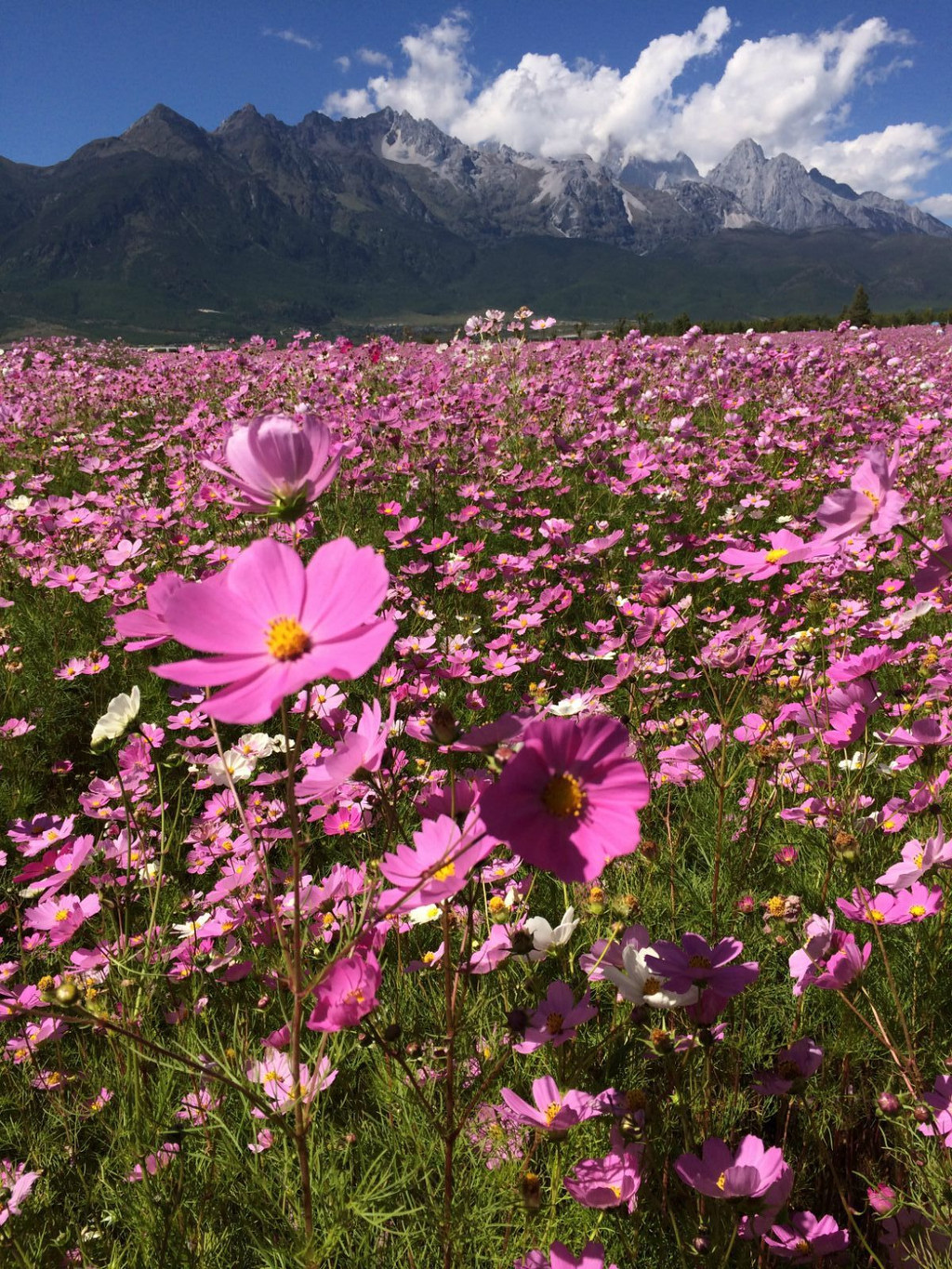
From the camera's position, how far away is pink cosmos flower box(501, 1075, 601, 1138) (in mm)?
926

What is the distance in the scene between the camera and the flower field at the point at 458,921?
711 mm

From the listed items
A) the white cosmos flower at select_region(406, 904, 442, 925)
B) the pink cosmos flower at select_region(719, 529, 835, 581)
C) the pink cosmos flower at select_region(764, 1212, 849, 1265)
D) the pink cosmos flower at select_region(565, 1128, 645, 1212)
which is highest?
the pink cosmos flower at select_region(719, 529, 835, 581)

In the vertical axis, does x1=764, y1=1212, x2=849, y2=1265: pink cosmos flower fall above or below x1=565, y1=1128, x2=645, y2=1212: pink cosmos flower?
below

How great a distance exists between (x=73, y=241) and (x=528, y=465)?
229 meters

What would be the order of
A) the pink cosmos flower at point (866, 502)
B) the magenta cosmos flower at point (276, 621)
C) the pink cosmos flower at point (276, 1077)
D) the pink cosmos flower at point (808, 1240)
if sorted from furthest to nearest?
the pink cosmos flower at point (276, 1077) < the pink cosmos flower at point (808, 1240) < the pink cosmos flower at point (866, 502) < the magenta cosmos flower at point (276, 621)

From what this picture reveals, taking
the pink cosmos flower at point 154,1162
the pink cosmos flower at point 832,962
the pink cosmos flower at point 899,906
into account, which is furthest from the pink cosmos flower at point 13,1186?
the pink cosmos flower at point 899,906

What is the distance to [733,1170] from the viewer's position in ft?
2.93

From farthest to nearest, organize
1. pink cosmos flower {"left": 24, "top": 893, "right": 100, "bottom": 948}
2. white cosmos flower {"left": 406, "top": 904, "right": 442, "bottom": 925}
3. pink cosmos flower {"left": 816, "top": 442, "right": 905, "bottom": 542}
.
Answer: pink cosmos flower {"left": 24, "top": 893, "right": 100, "bottom": 948}, white cosmos flower {"left": 406, "top": 904, "right": 442, "bottom": 925}, pink cosmos flower {"left": 816, "top": 442, "right": 905, "bottom": 542}

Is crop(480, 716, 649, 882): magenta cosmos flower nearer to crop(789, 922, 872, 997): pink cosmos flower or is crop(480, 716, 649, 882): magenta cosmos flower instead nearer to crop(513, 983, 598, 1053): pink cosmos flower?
crop(513, 983, 598, 1053): pink cosmos flower

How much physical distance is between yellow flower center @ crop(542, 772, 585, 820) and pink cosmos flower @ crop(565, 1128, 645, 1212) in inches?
24.9

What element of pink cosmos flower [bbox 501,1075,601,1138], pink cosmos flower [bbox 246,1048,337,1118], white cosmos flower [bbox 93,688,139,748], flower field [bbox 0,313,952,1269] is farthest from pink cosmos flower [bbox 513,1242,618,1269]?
white cosmos flower [bbox 93,688,139,748]

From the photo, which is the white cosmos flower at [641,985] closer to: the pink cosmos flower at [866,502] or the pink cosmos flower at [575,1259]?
the pink cosmos flower at [575,1259]

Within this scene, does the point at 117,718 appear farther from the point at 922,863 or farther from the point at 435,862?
the point at 922,863

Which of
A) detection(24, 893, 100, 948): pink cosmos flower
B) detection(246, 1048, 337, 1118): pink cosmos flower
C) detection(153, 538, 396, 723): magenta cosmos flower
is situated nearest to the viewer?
detection(153, 538, 396, 723): magenta cosmos flower
